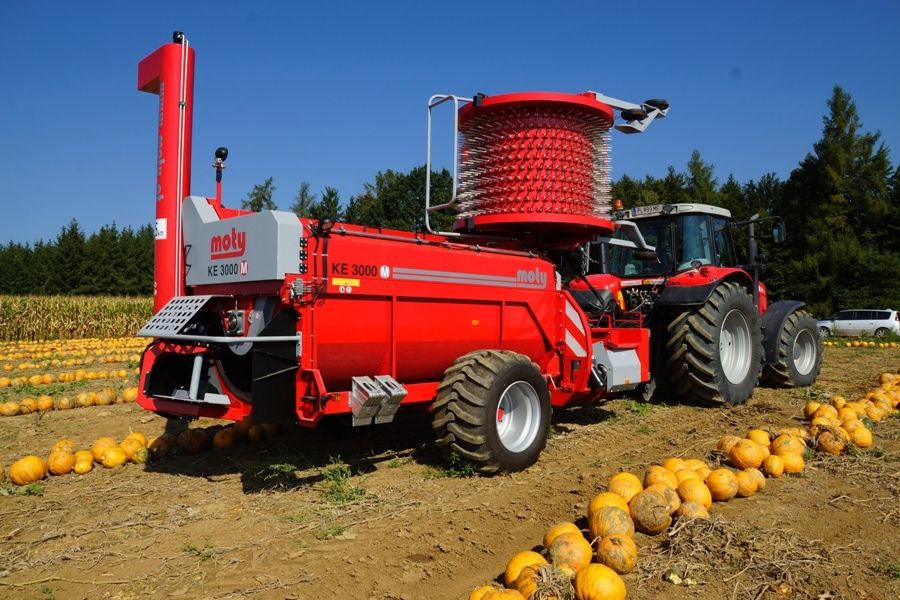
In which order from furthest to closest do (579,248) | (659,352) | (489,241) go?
(659,352), (579,248), (489,241)

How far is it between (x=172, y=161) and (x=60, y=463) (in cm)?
290

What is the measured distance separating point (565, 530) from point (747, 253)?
7.54m

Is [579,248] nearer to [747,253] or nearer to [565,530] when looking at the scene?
[747,253]

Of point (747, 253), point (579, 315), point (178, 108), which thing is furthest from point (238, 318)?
point (747, 253)

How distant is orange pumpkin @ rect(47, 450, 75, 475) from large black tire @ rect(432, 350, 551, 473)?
333cm

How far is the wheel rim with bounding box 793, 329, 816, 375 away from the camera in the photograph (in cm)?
1119

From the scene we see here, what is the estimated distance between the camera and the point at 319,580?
369cm

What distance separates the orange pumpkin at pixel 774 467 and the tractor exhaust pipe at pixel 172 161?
5344 mm

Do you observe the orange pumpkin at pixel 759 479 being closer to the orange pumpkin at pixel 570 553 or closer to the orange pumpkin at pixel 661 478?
the orange pumpkin at pixel 661 478

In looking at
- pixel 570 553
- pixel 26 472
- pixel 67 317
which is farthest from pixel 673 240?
pixel 67 317

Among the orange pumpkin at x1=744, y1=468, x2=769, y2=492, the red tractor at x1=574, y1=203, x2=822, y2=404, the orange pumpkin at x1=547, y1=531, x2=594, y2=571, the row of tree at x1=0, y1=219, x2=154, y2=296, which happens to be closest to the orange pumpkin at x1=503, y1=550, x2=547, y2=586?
the orange pumpkin at x1=547, y1=531, x2=594, y2=571

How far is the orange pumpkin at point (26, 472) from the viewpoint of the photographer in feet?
18.8

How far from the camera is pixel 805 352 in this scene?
37.3ft

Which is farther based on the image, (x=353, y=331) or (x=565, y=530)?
(x=353, y=331)
